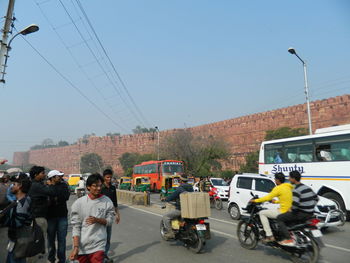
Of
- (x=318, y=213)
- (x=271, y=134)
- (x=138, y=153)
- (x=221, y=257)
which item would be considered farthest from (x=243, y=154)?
(x=221, y=257)

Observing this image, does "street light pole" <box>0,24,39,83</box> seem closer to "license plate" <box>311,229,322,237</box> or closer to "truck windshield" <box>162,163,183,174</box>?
"license plate" <box>311,229,322,237</box>

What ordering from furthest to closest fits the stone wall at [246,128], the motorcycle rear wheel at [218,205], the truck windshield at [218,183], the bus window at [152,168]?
1. the stone wall at [246,128]
2. the bus window at [152,168]
3. the truck windshield at [218,183]
4. the motorcycle rear wheel at [218,205]

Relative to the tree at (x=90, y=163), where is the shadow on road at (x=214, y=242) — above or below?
below

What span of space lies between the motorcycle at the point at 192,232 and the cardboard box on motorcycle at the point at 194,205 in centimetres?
19

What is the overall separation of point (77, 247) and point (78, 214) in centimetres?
37

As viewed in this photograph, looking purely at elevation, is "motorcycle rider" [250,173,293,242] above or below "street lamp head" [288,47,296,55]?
below

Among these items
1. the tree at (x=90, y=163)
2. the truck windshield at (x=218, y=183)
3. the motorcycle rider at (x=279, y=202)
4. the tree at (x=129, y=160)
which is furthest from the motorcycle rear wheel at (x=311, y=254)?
the tree at (x=90, y=163)

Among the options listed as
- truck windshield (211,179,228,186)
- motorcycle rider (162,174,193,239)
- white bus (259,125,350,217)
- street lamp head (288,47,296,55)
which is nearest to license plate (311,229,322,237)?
motorcycle rider (162,174,193,239)

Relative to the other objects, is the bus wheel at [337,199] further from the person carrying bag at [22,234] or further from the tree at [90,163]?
the tree at [90,163]

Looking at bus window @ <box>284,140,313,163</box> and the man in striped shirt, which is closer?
the man in striped shirt

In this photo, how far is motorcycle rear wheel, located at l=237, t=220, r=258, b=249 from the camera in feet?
20.2

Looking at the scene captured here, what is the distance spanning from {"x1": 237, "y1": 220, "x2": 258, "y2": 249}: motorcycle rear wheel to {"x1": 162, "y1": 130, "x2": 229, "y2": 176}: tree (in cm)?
3445

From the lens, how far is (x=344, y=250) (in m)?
6.21

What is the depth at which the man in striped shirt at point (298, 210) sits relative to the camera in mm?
5266
